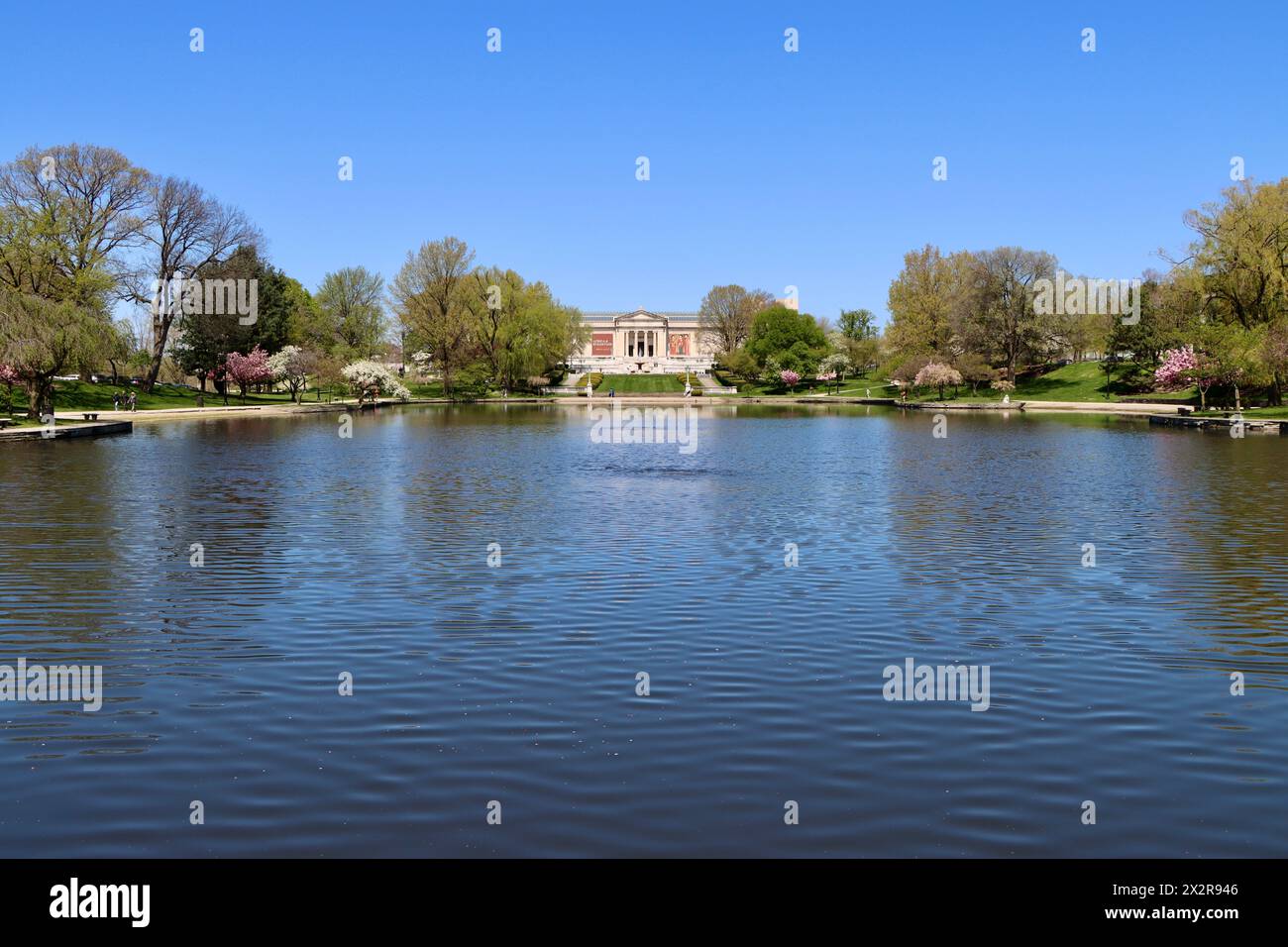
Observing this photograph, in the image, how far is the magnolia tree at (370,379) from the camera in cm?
11200

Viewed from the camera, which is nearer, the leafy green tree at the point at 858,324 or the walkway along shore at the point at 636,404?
the walkway along shore at the point at 636,404

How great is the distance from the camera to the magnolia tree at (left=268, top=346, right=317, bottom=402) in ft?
357

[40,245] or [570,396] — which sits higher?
[40,245]

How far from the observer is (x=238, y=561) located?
21.2 m

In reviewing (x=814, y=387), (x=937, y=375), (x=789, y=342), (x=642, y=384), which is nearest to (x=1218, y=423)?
(x=937, y=375)

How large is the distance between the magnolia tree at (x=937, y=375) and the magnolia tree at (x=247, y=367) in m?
66.5

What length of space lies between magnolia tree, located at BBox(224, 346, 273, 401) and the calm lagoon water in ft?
252

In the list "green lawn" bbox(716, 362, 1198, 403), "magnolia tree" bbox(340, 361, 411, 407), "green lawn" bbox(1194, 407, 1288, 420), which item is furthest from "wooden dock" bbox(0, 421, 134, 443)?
"green lawn" bbox(716, 362, 1198, 403)

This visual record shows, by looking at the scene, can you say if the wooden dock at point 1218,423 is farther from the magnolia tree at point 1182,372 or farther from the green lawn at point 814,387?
the green lawn at point 814,387

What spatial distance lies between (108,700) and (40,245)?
7511cm

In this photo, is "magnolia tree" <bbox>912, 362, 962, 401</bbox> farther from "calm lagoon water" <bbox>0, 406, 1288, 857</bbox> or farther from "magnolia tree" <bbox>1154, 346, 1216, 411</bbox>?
"calm lagoon water" <bbox>0, 406, 1288, 857</bbox>

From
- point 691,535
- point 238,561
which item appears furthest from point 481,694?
point 691,535

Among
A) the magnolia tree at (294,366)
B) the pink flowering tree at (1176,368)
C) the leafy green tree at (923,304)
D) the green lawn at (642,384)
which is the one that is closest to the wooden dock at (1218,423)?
the pink flowering tree at (1176,368)
